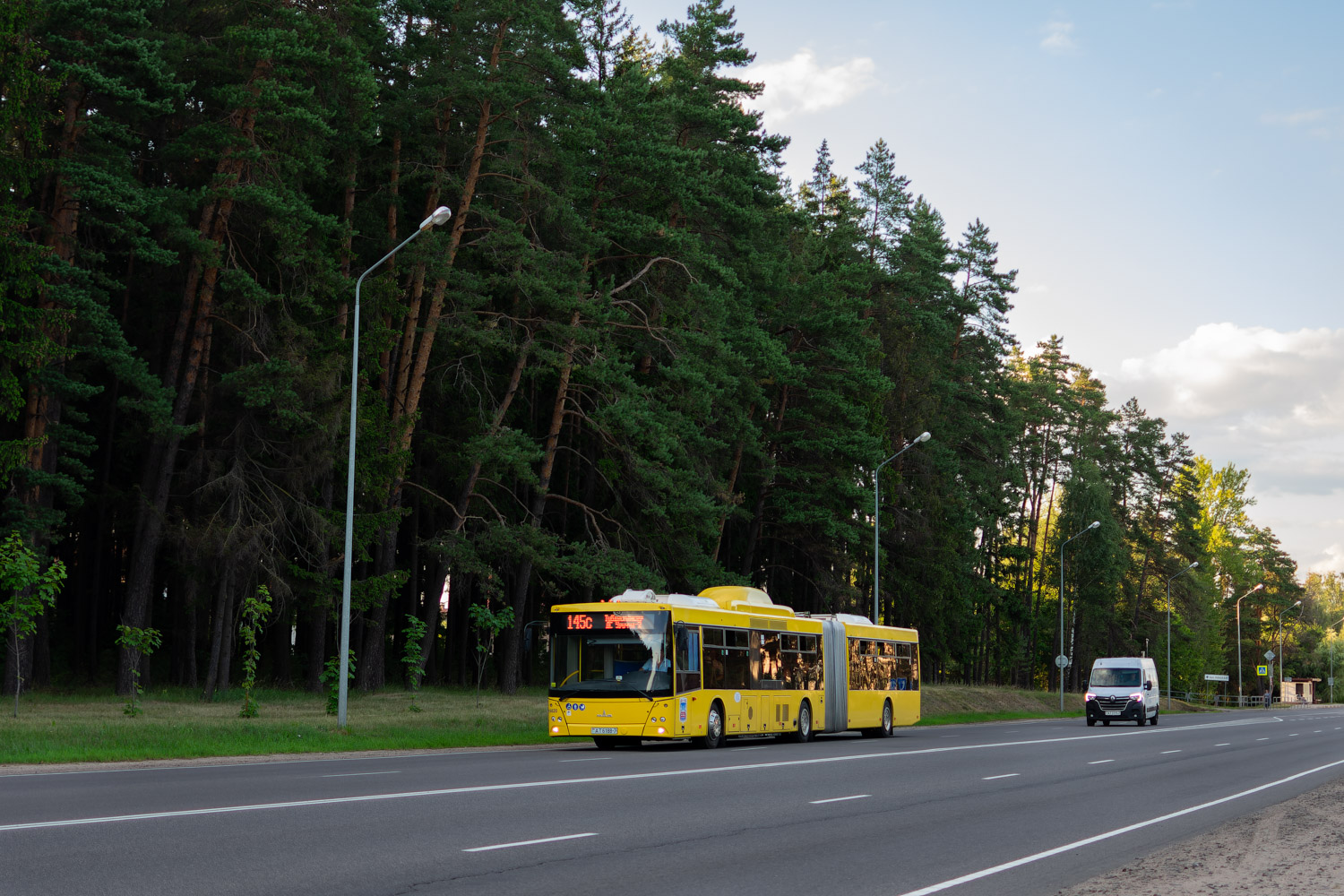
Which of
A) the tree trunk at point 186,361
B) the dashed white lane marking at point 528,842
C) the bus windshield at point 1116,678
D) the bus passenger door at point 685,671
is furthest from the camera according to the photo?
the bus windshield at point 1116,678

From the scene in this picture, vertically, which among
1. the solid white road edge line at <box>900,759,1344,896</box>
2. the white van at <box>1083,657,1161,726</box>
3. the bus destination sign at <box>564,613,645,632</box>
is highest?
the bus destination sign at <box>564,613,645,632</box>

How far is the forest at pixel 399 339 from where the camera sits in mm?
31922

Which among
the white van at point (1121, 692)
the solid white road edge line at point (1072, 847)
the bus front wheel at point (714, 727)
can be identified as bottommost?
the white van at point (1121, 692)

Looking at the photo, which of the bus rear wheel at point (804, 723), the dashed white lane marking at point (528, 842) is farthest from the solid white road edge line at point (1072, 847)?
the bus rear wheel at point (804, 723)

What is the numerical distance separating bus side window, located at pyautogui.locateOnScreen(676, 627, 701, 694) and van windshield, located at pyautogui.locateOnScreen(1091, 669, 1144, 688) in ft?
89.9

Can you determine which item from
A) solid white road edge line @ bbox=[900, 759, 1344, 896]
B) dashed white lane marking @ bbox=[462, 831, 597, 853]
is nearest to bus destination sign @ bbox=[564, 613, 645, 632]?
solid white road edge line @ bbox=[900, 759, 1344, 896]

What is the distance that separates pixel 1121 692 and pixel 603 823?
39.0m

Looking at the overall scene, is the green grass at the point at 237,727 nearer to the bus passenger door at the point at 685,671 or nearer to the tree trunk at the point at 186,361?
the tree trunk at the point at 186,361

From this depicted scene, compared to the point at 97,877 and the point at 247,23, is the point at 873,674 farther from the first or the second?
the point at 97,877

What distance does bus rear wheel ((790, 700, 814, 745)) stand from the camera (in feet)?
101

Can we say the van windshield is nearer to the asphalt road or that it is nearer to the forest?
the forest

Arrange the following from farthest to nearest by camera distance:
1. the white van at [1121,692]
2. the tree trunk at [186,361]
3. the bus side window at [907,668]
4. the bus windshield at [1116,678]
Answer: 1. the bus windshield at [1116,678]
2. the white van at [1121,692]
3. the bus side window at [907,668]
4. the tree trunk at [186,361]

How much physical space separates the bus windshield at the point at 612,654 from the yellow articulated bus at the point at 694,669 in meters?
0.02

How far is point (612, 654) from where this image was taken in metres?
25.5
